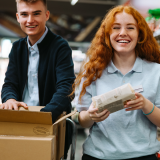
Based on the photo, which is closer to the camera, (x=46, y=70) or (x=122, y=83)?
(x=122, y=83)

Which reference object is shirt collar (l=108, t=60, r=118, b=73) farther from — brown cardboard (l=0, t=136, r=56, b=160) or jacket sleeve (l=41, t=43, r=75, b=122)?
brown cardboard (l=0, t=136, r=56, b=160)

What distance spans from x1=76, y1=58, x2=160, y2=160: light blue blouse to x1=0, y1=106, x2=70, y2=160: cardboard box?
0.99 ft

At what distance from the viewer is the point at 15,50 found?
1.70m

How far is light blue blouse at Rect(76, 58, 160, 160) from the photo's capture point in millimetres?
1197

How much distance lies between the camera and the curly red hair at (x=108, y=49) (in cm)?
130

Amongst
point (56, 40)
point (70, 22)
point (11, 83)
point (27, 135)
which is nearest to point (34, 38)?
point (56, 40)

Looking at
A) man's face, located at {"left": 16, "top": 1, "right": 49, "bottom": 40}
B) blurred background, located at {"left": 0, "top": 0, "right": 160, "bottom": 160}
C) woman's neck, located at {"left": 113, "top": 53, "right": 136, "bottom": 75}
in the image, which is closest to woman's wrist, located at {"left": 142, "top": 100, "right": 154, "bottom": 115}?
woman's neck, located at {"left": 113, "top": 53, "right": 136, "bottom": 75}

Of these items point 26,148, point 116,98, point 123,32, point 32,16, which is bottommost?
point 26,148

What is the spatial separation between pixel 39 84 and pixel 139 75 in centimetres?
72

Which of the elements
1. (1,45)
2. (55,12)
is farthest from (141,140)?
(1,45)

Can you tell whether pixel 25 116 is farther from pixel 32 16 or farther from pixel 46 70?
pixel 32 16

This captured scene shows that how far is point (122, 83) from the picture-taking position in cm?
129

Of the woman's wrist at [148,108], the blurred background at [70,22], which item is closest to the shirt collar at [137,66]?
the woman's wrist at [148,108]

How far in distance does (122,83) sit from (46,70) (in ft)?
1.95
